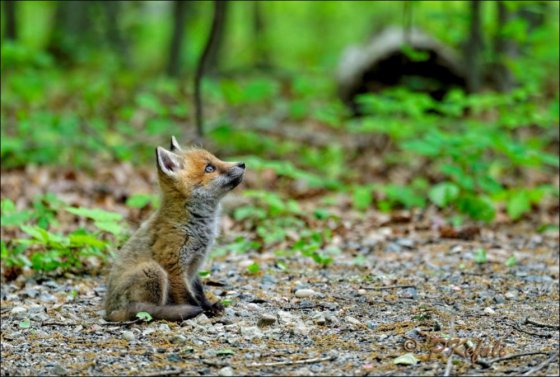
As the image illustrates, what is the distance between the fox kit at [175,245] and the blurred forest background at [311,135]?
3.63ft

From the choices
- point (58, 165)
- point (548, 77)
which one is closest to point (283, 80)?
point (548, 77)

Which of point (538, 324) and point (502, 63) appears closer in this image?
point (538, 324)

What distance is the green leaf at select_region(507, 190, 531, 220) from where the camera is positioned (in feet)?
29.5

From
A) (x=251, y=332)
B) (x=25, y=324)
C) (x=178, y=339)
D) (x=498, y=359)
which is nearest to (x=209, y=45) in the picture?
(x=25, y=324)

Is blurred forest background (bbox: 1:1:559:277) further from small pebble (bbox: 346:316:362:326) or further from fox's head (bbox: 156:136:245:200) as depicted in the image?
small pebble (bbox: 346:316:362:326)

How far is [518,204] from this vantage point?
906 cm

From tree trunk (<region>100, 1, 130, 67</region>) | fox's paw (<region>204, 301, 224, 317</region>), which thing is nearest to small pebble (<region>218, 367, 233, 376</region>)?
fox's paw (<region>204, 301, 224, 317</region>)

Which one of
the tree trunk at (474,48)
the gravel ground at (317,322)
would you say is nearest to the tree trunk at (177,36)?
the tree trunk at (474,48)

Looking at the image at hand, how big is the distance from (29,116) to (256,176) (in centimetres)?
467

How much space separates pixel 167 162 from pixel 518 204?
4918 mm

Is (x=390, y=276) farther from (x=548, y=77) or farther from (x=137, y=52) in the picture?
(x=137, y=52)

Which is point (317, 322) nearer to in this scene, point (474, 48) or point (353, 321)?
point (353, 321)

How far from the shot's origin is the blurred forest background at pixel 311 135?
29.1ft

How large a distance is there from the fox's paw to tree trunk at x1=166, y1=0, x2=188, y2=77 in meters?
12.2
